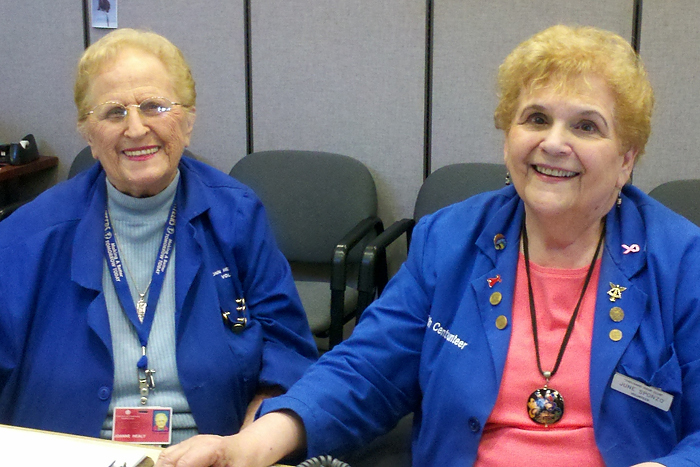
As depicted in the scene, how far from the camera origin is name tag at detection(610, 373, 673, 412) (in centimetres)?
133

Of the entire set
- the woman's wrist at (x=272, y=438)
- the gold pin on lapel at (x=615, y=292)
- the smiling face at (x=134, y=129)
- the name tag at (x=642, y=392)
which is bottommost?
the woman's wrist at (x=272, y=438)

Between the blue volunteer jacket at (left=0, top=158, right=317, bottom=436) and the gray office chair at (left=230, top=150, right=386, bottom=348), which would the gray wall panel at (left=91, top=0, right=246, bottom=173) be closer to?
the gray office chair at (left=230, top=150, right=386, bottom=348)

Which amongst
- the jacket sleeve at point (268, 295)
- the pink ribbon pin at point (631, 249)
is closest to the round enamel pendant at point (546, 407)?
the pink ribbon pin at point (631, 249)

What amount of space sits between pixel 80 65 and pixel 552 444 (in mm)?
1323

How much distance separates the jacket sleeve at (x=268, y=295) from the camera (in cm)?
180

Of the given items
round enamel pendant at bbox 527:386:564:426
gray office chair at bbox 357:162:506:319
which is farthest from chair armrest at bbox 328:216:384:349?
round enamel pendant at bbox 527:386:564:426

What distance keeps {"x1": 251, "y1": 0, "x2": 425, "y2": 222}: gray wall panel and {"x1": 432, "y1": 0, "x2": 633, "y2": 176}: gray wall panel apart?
0.29 ft

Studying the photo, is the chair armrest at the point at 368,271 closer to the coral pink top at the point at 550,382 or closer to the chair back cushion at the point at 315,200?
the chair back cushion at the point at 315,200

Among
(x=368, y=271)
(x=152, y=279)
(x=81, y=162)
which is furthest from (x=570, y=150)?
(x=81, y=162)

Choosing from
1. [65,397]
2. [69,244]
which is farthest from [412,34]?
[65,397]

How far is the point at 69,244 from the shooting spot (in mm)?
1693

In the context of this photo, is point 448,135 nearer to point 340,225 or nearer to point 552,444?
point 340,225

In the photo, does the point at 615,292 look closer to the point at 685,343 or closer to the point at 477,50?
the point at 685,343

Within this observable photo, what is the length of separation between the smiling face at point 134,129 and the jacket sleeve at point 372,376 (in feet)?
2.00
